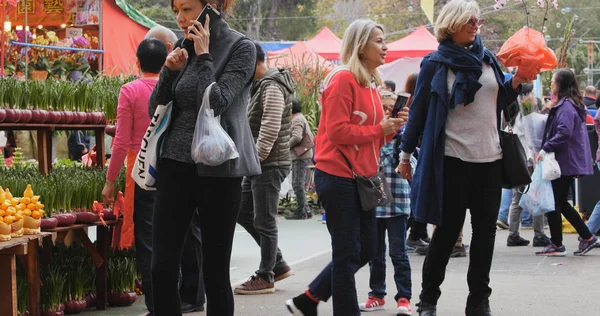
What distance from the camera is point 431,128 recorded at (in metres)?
5.75

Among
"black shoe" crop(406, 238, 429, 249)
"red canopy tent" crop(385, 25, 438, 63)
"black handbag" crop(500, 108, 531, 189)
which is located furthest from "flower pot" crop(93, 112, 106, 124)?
"red canopy tent" crop(385, 25, 438, 63)

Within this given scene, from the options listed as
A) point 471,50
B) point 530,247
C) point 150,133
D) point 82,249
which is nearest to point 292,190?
point 530,247

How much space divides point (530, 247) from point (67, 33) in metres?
7.49

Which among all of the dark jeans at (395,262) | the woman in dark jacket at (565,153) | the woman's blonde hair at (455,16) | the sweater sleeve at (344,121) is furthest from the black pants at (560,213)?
the sweater sleeve at (344,121)

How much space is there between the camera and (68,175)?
654 centimetres

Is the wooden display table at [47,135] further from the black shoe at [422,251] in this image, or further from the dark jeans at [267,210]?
the black shoe at [422,251]

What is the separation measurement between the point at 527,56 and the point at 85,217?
3095mm

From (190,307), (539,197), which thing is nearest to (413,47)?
(539,197)

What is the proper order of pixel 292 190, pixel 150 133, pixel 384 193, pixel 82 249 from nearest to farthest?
pixel 150 133, pixel 384 193, pixel 82 249, pixel 292 190

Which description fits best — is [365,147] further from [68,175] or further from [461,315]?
[68,175]

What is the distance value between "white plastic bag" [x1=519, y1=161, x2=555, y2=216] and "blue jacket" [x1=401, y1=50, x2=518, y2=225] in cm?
457

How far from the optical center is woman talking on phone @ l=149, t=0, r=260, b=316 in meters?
4.35

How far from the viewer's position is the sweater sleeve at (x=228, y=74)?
4285 millimetres

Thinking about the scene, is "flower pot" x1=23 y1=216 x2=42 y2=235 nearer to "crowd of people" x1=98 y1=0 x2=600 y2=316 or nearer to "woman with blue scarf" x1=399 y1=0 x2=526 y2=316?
"crowd of people" x1=98 y1=0 x2=600 y2=316
